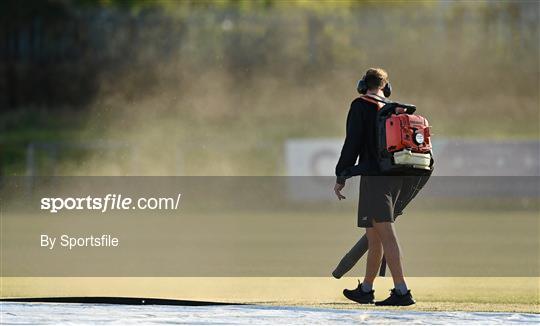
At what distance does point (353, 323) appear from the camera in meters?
8.38

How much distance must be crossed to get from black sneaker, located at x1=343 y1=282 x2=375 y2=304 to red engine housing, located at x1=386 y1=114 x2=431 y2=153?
3.88 ft

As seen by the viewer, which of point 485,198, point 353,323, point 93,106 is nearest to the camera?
point 353,323

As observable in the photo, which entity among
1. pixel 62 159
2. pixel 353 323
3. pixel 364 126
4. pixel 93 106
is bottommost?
pixel 353 323

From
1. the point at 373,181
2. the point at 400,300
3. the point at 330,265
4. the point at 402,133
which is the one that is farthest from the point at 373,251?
the point at 330,265

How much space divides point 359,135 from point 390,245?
76 centimetres

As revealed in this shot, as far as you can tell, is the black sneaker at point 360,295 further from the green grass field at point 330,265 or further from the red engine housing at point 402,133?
the red engine housing at point 402,133

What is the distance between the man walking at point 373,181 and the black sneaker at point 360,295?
27 centimetres

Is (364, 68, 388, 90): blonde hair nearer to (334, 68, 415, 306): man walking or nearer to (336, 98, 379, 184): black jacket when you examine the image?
(334, 68, 415, 306): man walking

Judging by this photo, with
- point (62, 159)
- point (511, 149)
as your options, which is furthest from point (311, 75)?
point (511, 149)

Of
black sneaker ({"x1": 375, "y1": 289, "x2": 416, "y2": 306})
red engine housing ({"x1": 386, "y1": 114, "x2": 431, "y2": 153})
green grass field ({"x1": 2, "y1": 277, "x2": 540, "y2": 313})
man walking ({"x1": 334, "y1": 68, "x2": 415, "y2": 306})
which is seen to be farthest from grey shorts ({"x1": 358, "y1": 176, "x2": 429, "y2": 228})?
green grass field ({"x1": 2, "y1": 277, "x2": 540, "y2": 313})

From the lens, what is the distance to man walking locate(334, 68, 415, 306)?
28.6ft

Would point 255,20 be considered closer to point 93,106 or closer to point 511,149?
point 93,106

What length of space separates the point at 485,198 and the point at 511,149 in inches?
50.3

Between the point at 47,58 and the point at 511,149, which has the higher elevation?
the point at 47,58
